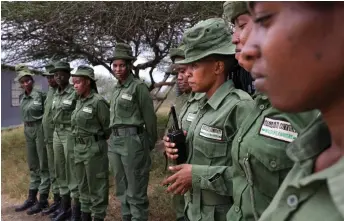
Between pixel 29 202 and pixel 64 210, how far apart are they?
99 centimetres

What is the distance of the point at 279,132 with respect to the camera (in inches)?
57.9

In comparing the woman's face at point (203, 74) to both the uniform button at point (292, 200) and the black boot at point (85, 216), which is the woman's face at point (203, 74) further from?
the black boot at point (85, 216)

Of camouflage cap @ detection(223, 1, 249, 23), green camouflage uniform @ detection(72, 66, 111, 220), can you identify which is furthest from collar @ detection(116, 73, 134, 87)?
camouflage cap @ detection(223, 1, 249, 23)

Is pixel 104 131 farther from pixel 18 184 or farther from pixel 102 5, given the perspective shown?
pixel 18 184

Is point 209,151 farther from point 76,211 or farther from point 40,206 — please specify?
point 40,206

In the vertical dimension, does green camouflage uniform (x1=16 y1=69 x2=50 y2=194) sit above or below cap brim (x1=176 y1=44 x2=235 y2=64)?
below

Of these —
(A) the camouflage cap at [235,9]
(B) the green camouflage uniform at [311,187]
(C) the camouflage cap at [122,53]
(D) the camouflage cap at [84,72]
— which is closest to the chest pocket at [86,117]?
(D) the camouflage cap at [84,72]

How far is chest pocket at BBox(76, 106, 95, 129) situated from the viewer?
4711 mm

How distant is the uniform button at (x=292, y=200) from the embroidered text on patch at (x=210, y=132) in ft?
4.12

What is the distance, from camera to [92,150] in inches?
183

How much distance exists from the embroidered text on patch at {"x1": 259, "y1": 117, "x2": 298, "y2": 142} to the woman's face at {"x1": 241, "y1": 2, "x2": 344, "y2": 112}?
0.71 m

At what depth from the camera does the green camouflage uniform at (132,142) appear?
4398mm

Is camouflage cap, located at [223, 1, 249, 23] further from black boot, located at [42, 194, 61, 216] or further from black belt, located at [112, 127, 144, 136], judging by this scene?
black boot, located at [42, 194, 61, 216]

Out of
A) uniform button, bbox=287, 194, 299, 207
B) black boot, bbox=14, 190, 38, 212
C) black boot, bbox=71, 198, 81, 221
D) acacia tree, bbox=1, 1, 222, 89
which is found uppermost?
acacia tree, bbox=1, 1, 222, 89
